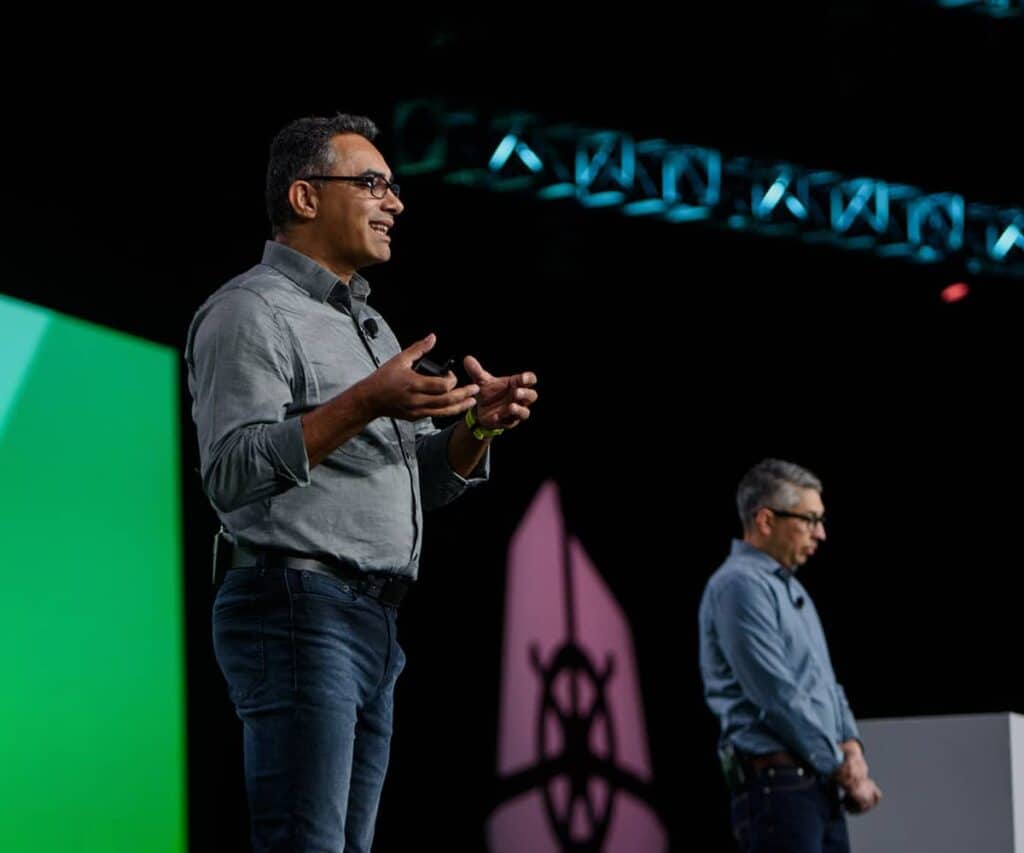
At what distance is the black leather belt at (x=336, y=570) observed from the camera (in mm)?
2123

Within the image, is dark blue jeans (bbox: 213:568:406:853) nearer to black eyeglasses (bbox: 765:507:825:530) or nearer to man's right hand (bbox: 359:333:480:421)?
man's right hand (bbox: 359:333:480:421)

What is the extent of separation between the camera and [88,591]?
4219mm

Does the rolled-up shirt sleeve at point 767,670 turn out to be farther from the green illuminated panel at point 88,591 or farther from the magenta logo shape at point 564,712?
the magenta logo shape at point 564,712

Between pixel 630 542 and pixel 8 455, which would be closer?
pixel 8 455

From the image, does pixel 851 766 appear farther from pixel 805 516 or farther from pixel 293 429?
pixel 293 429

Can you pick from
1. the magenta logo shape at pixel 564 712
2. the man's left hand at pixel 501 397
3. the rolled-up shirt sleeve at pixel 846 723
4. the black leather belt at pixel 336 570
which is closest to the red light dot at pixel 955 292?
the magenta logo shape at pixel 564 712

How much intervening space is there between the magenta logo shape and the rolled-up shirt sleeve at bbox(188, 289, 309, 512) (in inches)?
154

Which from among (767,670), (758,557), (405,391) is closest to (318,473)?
(405,391)

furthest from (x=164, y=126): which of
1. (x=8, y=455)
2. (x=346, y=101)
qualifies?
(x=8, y=455)

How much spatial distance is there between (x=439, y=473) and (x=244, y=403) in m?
0.42

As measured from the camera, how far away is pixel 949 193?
6.51 m

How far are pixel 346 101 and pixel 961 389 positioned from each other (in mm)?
3353

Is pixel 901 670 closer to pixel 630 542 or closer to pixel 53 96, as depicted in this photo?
pixel 630 542

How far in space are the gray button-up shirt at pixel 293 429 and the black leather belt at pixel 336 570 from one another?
0.5 inches
